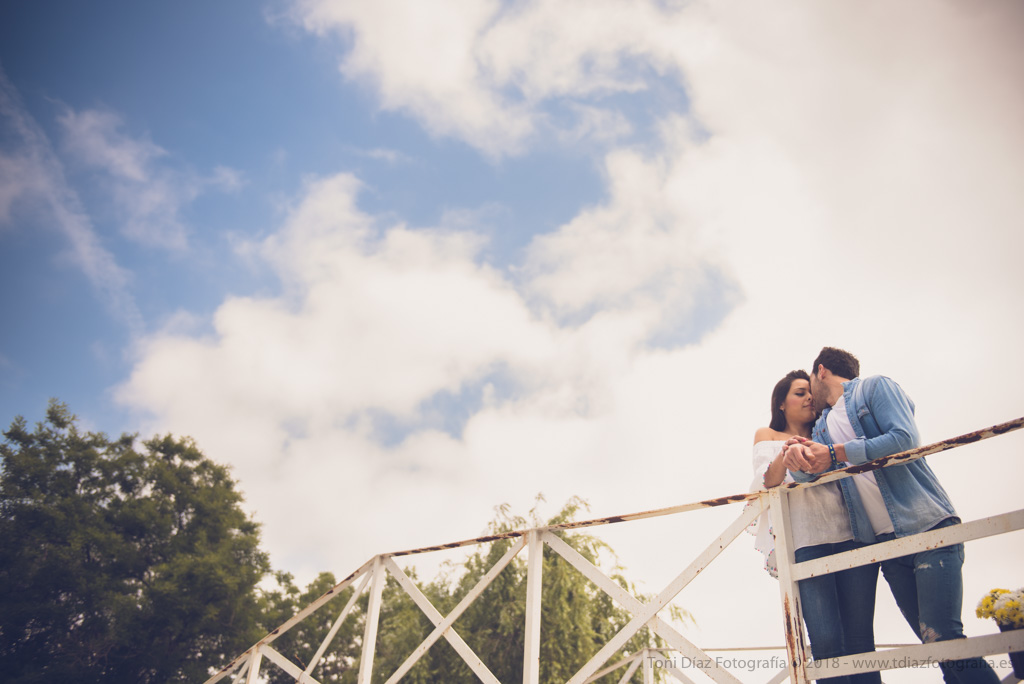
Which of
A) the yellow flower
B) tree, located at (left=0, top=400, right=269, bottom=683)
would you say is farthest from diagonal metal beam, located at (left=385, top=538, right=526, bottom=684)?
tree, located at (left=0, top=400, right=269, bottom=683)

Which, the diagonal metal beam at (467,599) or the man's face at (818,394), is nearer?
the man's face at (818,394)

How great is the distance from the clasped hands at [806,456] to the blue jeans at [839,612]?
0.37m

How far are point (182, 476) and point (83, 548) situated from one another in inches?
184

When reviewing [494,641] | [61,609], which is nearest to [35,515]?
[61,609]

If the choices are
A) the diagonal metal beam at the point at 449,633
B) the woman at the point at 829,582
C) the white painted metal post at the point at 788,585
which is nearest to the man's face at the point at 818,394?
the woman at the point at 829,582

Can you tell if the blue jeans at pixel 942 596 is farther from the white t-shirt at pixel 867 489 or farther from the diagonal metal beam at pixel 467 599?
the diagonal metal beam at pixel 467 599

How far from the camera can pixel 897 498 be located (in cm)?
266

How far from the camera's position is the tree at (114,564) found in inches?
782

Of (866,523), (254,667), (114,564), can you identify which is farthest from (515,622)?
(114,564)

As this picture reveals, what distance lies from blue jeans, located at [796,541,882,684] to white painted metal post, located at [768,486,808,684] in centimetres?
8

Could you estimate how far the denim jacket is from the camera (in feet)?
8.46

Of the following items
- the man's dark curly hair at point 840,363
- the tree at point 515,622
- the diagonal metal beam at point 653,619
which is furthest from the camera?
the tree at point 515,622

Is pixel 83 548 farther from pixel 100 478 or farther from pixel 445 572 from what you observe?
pixel 445 572

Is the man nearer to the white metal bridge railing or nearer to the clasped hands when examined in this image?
the clasped hands
